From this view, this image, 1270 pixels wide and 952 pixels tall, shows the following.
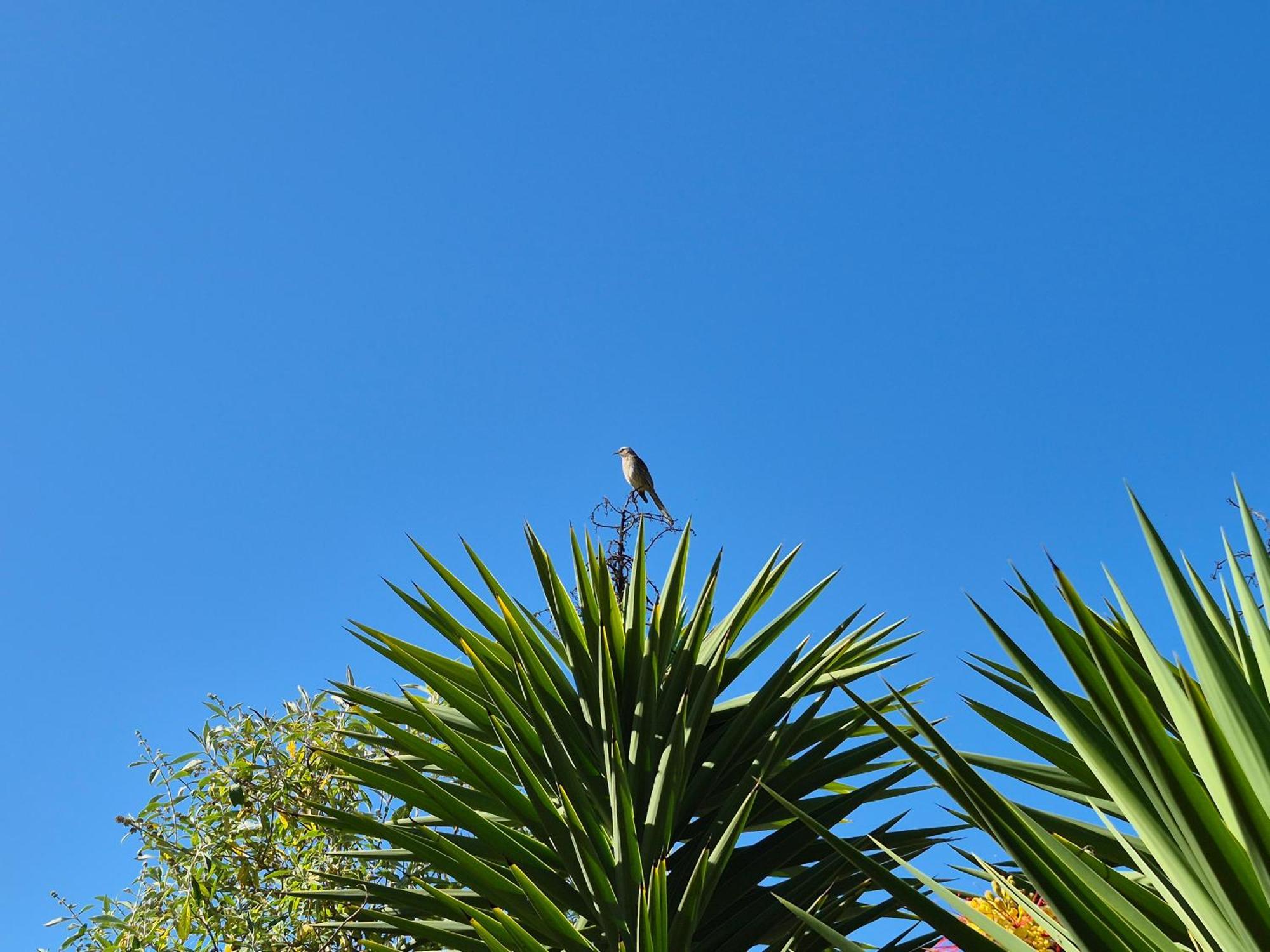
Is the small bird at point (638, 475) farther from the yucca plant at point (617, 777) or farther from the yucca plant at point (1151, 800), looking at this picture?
the yucca plant at point (1151, 800)

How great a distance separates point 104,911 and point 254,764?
2.01 ft

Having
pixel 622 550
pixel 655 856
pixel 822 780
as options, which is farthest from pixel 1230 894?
pixel 622 550

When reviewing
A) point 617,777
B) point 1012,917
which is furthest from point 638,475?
point 1012,917

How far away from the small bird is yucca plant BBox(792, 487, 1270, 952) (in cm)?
471

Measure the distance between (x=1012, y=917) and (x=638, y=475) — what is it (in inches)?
188

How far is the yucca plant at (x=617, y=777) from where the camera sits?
230 centimetres

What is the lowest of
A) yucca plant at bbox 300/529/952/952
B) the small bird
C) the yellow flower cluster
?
the yellow flower cluster

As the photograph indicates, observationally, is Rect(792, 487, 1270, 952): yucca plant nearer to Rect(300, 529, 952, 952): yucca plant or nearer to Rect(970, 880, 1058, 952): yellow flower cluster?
Rect(970, 880, 1058, 952): yellow flower cluster

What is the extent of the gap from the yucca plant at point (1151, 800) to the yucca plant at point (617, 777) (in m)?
0.88

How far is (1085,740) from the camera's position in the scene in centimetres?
137

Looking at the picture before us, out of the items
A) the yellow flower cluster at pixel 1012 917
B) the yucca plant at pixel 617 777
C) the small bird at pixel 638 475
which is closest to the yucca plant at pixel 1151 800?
the yellow flower cluster at pixel 1012 917

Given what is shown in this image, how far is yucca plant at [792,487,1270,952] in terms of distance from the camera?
111 cm

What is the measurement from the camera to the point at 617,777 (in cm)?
238

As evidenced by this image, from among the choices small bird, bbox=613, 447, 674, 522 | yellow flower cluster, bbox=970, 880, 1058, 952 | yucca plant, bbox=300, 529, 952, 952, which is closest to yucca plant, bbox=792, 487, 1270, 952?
yellow flower cluster, bbox=970, 880, 1058, 952
